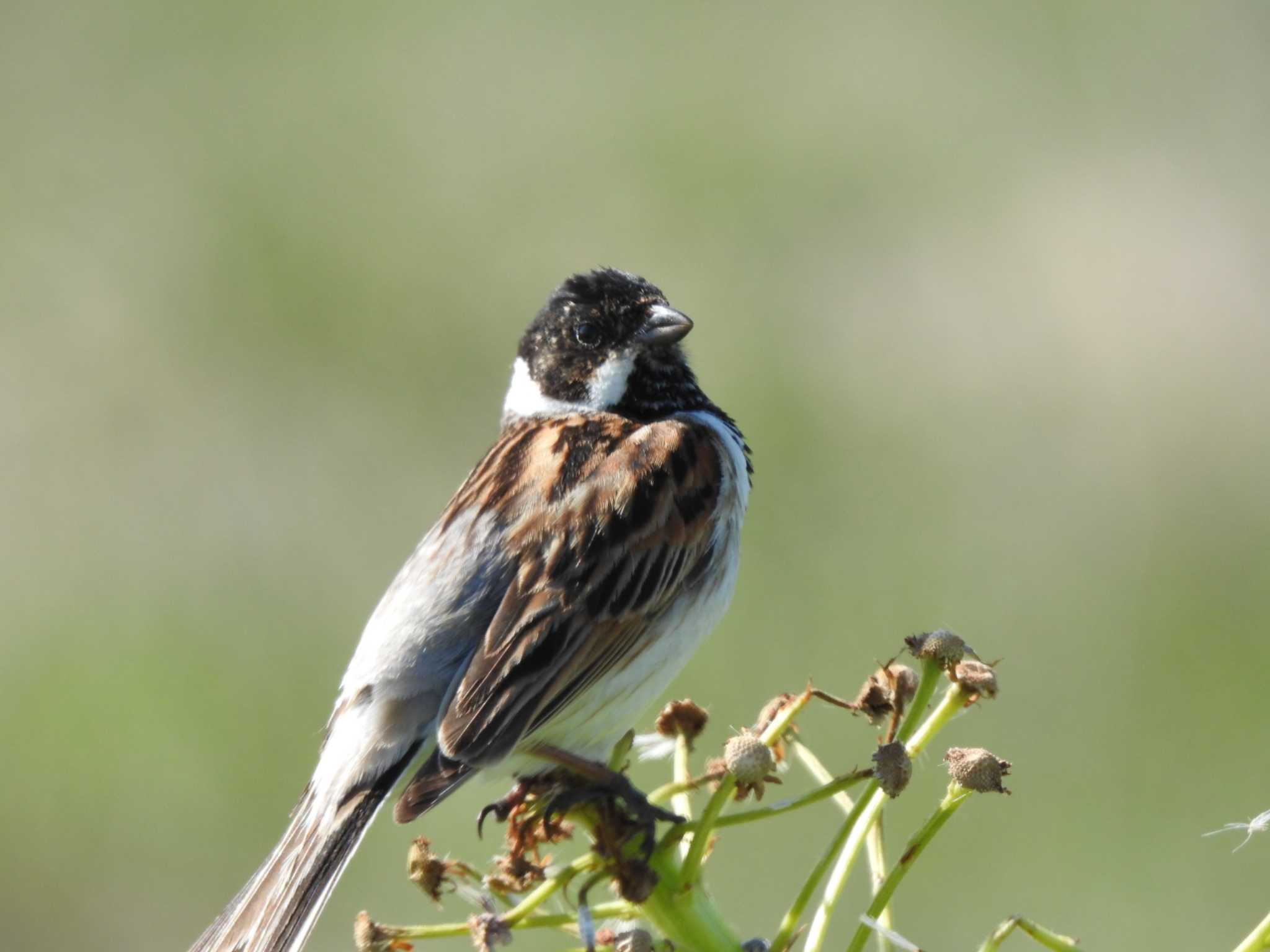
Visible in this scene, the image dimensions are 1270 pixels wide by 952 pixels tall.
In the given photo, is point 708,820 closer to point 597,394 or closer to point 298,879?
point 298,879

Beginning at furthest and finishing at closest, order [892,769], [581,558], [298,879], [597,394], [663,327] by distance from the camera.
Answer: [597,394], [663,327], [581,558], [298,879], [892,769]

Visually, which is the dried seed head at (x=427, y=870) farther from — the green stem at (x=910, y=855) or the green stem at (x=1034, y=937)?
the green stem at (x=1034, y=937)

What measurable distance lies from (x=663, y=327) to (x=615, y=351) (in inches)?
6.0

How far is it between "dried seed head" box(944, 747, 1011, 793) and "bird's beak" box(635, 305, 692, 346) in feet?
6.70

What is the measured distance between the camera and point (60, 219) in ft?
36.4

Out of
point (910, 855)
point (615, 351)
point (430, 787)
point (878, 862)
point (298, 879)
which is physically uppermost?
point (615, 351)

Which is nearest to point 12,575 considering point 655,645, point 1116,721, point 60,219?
point 60,219

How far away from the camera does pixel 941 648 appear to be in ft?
8.05

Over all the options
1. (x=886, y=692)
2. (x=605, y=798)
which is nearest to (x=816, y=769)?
(x=886, y=692)

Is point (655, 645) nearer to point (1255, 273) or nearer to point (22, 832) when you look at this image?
point (22, 832)

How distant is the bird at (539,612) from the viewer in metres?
3.30

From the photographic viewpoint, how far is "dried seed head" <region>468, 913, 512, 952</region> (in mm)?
2369

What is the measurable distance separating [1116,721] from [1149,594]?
3.06 feet

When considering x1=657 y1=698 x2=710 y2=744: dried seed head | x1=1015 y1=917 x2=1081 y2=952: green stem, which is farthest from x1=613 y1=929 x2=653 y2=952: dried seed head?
x1=657 y1=698 x2=710 y2=744: dried seed head
